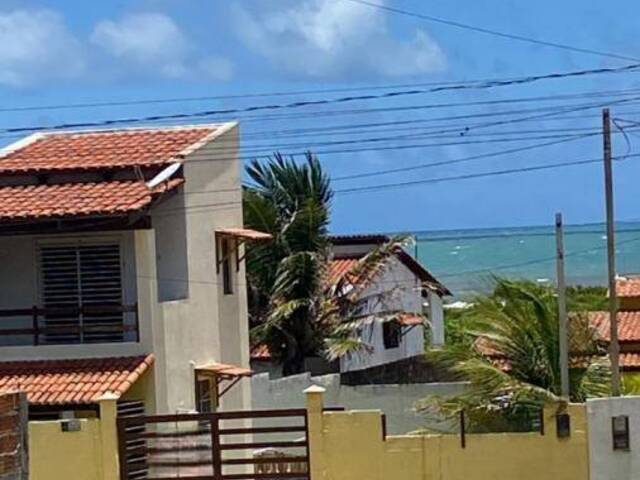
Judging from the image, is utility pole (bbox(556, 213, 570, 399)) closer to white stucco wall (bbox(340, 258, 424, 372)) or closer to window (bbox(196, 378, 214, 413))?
window (bbox(196, 378, 214, 413))

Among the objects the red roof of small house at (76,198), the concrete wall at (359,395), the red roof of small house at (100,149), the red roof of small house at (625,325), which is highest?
the red roof of small house at (100,149)

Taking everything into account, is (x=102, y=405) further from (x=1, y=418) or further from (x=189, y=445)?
(x=1, y=418)

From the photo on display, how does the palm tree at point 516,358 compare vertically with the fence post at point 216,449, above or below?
above

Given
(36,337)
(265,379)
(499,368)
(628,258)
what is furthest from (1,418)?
(628,258)

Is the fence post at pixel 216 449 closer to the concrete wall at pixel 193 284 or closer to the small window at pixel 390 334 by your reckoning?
the concrete wall at pixel 193 284

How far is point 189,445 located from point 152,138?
7.08 meters

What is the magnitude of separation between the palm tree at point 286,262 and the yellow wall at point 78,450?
1129 cm

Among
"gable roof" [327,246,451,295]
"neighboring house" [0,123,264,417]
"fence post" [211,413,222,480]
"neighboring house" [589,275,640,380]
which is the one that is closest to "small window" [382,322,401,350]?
"gable roof" [327,246,451,295]

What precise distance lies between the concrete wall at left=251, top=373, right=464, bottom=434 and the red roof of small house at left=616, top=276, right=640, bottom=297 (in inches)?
193

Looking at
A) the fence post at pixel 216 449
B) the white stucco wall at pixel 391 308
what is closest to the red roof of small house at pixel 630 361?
the white stucco wall at pixel 391 308

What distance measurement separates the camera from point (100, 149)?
2328 cm

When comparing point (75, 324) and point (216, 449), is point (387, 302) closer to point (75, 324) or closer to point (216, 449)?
point (75, 324)

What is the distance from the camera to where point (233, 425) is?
23656 millimetres

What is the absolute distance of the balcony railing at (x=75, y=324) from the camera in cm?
2084
